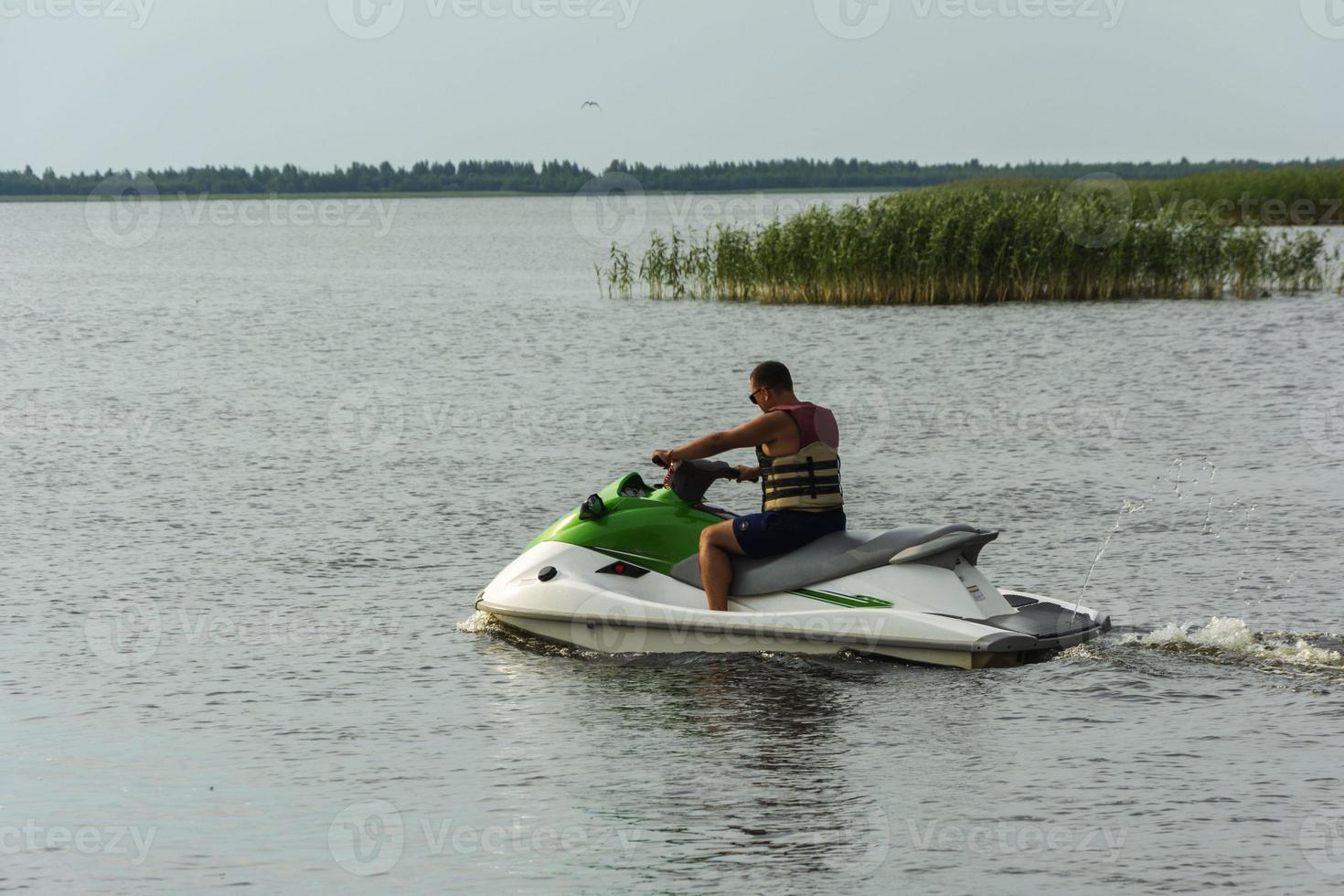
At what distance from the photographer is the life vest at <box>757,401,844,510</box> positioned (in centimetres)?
956

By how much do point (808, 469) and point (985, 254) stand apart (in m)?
25.4

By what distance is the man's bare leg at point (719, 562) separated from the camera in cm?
971

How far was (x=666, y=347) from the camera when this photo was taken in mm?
30031

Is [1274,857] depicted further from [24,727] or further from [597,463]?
[597,463]

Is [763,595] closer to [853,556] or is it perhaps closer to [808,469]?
[853,556]

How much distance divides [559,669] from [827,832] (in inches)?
124

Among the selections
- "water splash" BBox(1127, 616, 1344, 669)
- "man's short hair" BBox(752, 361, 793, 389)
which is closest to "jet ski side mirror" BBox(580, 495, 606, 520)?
"man's short hair" BBox(752, 361, 793, 389)

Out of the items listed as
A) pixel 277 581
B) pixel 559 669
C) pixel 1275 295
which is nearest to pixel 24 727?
pixel 559 669

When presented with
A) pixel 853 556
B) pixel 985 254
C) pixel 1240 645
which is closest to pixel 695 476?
pixel 853 556

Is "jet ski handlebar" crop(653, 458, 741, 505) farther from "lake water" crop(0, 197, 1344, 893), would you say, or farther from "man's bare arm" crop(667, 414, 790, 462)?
"lake water" crop(0, 197, 1344, 893)

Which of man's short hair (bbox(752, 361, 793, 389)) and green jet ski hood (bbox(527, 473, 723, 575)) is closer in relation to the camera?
man's short hair (bbox(752, 361, 793, 389))

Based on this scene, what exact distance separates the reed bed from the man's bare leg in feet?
79.3

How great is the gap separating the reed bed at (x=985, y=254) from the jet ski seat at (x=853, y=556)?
24.1 m

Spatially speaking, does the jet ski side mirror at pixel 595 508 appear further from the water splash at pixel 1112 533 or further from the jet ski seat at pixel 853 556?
the water splash at pixel 1112 533
